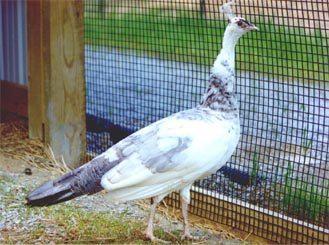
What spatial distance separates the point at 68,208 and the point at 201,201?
727 mm

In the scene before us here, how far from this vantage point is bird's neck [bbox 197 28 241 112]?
3475 mm

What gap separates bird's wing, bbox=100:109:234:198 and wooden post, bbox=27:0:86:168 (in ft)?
4.81

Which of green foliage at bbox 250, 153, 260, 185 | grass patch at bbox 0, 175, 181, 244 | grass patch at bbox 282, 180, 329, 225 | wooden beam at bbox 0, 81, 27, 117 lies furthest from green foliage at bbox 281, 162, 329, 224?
wooden beam at bbox 0, 81, 27, 117

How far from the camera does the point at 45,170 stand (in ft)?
15.3

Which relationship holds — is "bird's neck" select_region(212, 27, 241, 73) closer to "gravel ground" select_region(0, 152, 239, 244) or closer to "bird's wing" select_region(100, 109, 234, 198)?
"bird's wing" select_region(100, 109, 234, 198)

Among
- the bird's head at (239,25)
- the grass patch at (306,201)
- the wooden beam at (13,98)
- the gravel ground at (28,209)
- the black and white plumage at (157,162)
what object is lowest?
the gravel ground at (28,209)

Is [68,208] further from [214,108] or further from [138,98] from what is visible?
[138,98]

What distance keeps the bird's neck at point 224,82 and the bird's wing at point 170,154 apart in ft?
0.45

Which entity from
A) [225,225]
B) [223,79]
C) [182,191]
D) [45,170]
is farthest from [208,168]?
[45,170]

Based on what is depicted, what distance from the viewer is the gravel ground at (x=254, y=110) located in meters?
4.12

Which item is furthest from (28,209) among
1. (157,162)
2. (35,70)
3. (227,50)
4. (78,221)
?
(227,50)

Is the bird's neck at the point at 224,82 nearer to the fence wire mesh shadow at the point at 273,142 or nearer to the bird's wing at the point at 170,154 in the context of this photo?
the bird's wing at the point at 170,154

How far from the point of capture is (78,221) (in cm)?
375

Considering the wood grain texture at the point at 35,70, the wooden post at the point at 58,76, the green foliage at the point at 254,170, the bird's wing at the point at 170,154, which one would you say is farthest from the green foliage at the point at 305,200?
the wood grain texture at the point at 35,70
